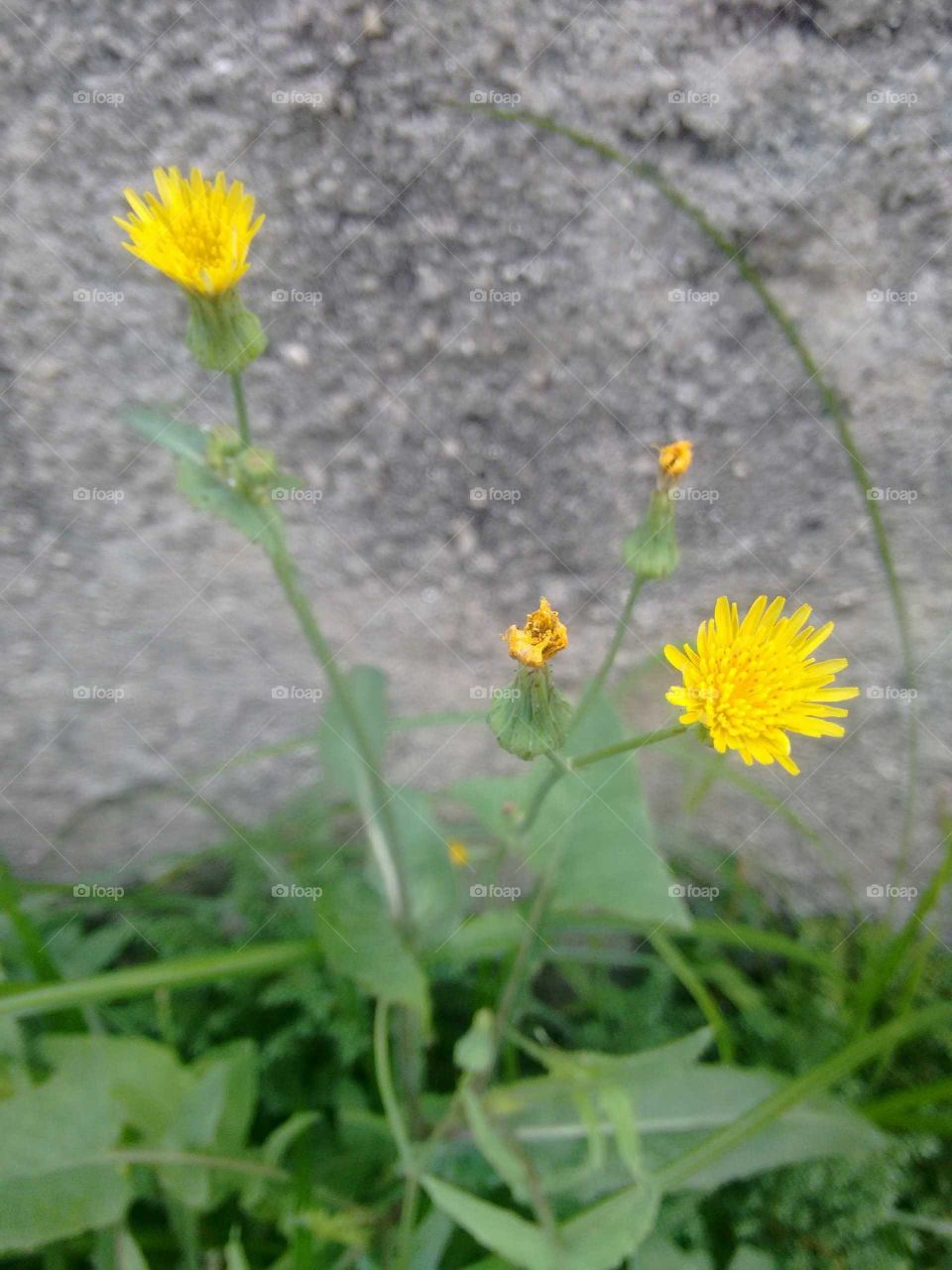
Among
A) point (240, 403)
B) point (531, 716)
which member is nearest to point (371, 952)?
point (531, 716)

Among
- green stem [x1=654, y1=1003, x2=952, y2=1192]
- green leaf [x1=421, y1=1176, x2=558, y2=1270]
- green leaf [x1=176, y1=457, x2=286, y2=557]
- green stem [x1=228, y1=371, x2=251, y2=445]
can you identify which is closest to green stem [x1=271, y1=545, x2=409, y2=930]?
green leaf [x1=176, y1=457, x2=286, y2=557]

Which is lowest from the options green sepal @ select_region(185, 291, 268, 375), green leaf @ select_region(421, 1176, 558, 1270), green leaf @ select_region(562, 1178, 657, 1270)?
green leaf @ select_region(421, 1176, 558, 1270)

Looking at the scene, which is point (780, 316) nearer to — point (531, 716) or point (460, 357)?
point (460, 357)

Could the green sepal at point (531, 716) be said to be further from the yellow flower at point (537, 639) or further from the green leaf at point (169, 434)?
the green leaf at point (169, 434)

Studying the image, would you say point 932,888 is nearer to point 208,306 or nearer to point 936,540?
point 936,540

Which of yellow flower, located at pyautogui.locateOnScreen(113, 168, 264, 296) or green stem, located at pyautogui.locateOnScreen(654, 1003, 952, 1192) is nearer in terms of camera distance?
yellow flower, located at pyautogui.locateOnScreen(113, 168, 264, 296)

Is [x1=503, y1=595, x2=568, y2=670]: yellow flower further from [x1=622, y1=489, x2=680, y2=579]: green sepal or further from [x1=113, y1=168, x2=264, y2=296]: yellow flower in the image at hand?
[x1=113, y1=168, x2=264, y2=296]: yellow flower

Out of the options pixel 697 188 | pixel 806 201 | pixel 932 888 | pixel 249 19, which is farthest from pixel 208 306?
pixel 932 888
